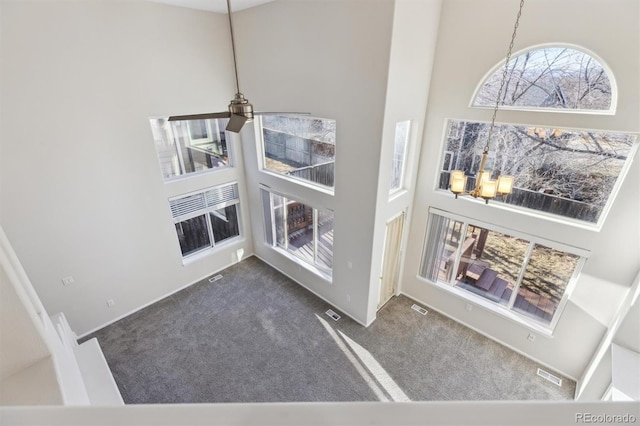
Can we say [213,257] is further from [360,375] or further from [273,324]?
[360,375]

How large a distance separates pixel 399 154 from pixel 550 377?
14.1 ft

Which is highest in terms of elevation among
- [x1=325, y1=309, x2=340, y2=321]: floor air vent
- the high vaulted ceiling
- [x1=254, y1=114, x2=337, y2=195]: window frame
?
the high vaulted ceiling

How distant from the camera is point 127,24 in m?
4.23

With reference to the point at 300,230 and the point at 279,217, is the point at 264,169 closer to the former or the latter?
the point at 279,217

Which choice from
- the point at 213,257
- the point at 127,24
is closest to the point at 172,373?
the point at 213,257

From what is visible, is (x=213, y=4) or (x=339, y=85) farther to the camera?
(x=213, y=4)

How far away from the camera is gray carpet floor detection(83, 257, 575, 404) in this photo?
4168 millimetres

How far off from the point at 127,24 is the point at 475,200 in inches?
245

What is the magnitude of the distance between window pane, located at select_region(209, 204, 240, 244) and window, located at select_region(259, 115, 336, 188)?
1.48 meters

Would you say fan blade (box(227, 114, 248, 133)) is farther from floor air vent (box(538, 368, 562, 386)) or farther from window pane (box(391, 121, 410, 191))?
floor air vent (box(538, 368, 562, 386))

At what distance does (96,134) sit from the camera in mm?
4383

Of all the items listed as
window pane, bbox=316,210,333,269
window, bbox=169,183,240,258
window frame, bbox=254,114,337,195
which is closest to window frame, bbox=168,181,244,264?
window, bbox=169,183,240,258

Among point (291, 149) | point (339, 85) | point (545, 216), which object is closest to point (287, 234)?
point (291, 149)

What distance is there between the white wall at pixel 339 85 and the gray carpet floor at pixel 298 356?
0.74 m
